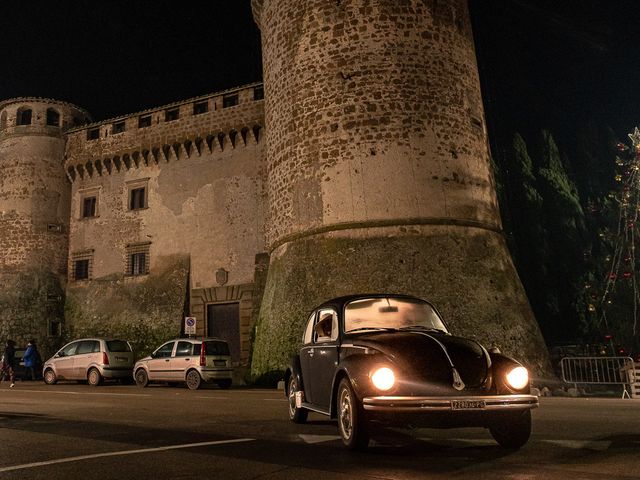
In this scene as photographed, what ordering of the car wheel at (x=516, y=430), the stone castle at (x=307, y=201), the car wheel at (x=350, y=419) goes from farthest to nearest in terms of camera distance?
1. the stone castle at (x=307, y=201)
2. the car wheel at (x=516, y=430)
3. the car wheel at (x=350, y=419)

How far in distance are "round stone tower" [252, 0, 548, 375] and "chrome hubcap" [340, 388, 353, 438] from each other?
28.4 feet

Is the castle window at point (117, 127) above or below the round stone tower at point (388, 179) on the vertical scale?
above

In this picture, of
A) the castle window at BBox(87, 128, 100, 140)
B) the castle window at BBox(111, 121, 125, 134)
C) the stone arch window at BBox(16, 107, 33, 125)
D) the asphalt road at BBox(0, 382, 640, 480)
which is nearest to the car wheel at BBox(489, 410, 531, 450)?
the asphalt road at BBox(0, 382, 640, 480)

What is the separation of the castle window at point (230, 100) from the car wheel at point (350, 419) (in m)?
19.2

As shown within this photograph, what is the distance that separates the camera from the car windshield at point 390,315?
6.18 m

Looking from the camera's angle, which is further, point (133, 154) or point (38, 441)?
point (133, 154)

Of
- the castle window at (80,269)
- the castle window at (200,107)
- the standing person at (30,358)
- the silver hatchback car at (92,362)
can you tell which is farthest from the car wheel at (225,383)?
the castle window at (80,269)

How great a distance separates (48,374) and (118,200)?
9.22m

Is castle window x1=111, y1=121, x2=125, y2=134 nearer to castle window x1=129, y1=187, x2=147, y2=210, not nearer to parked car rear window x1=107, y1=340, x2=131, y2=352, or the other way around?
castle window x1=129, y1=187, x2=147, y2=210

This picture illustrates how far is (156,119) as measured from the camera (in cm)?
2477

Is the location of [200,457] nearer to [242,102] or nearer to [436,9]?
[436,9]

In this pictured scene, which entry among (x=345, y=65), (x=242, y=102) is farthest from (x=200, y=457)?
(x=242, y=102)

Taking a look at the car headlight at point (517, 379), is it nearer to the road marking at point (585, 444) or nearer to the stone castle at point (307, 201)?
the road marking at point (585, 444)

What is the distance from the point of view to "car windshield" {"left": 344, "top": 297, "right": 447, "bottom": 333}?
6180 mm
